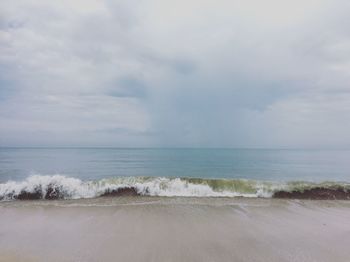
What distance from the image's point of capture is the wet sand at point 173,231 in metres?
5.82

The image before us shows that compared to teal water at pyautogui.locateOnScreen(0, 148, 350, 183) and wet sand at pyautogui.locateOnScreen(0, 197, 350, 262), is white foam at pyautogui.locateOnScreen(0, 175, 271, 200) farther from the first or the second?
teal water at pyautogui.locateOnScreen(0, 148, 350, 183)

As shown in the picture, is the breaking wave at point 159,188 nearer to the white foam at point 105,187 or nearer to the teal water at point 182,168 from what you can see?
the white foam at point 105,187

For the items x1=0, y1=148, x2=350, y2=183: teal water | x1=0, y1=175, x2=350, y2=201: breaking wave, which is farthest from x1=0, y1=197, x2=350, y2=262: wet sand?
x1=0, y1=148, x2=350, y2=183: teal water

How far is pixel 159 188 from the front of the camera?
591 inches

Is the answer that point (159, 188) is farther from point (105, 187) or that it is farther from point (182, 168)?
point (182, 168)

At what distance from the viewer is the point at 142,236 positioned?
275 inches

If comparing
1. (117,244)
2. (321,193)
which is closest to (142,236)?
(117,244)

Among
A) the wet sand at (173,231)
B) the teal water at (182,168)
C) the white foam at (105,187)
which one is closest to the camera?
the wet sand at (173,231)

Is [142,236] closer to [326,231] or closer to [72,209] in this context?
[72,209]

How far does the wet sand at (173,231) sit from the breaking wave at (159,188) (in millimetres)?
2036

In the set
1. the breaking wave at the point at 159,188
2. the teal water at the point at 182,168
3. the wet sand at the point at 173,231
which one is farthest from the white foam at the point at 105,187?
the teal water at the point at 182,168

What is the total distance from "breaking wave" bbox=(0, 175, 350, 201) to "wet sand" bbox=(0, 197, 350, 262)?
2.04 metres

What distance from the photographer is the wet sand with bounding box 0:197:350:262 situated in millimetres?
5820

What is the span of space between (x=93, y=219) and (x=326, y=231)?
723 cm
